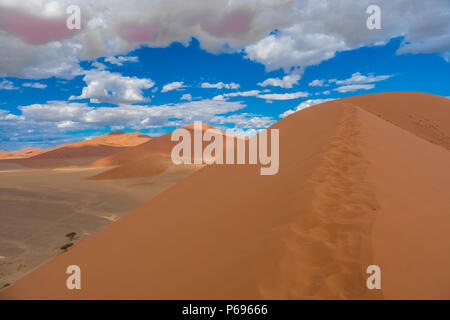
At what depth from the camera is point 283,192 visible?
155 inches

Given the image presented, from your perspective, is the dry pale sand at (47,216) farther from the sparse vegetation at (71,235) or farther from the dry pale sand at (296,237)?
the dry pale sand at (296,237)

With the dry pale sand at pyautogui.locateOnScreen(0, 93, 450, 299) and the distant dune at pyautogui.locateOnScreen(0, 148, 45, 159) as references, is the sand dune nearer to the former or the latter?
the dry pale sand at pyautogui.locateOnScreen(0, 93, 450, 299)

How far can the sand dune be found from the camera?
23.0 metres

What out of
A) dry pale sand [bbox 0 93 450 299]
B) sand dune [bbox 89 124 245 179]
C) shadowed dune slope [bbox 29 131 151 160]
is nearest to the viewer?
dry pale sand [bbox 0 93 450 299]

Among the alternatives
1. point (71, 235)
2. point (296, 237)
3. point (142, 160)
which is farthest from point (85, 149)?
point (296, 237)

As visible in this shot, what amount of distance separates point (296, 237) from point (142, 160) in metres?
24.8

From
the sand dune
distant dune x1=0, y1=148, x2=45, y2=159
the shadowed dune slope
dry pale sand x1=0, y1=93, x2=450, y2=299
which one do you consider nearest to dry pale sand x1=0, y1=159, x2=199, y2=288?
dry pale sand x1=0, y1=93, x2=450, y2=299

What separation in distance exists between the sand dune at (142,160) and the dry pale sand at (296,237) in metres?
18.3

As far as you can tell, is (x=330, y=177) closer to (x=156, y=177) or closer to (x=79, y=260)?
(x=79, y=260)

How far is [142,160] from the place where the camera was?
25672 mm

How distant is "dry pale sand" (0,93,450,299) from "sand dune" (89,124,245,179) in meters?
18.3

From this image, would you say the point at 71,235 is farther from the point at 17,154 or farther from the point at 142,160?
the point at 17,154

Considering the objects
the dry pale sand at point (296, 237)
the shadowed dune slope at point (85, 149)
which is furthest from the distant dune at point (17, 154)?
the dry pale sand at point (296, 237)

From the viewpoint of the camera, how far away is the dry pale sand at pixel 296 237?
2.36 metres
